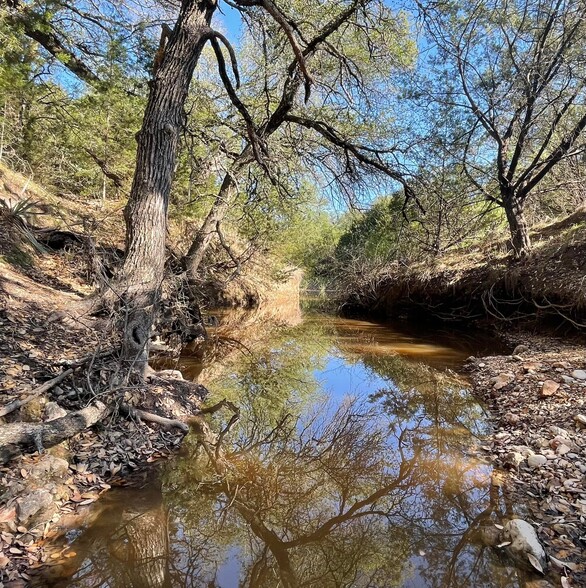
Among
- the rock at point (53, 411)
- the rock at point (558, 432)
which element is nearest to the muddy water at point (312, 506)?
the rock at point (558, 432)

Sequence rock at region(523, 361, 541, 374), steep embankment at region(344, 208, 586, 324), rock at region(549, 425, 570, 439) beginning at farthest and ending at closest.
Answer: steep embankment at region(344, 208, 586, 324), rock at region(523, 361, 541, 374), rock at region(549, 425, 570, 439)

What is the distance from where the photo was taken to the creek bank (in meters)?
2.54

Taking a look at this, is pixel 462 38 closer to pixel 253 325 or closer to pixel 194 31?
pixel 194 31

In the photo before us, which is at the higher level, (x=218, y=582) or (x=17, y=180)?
(x=17, y=180)

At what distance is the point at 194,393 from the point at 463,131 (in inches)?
352

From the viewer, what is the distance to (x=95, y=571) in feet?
7.36

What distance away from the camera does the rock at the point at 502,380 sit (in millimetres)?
5518

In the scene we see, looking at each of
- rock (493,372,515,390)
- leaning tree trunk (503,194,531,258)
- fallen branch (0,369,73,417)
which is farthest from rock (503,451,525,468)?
leaning tree trunk (503,194,531,258)

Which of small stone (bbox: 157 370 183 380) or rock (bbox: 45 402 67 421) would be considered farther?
small stone (bbox: 157 370 183 380)

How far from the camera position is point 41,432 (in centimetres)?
294

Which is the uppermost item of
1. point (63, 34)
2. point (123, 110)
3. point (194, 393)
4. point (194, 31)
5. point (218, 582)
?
point (63, 34)

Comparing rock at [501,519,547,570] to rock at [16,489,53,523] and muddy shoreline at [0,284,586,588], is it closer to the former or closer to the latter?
muddy shoreline at [0,284,586,588]

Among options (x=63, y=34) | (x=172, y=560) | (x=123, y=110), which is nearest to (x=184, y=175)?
(x=123, y=110)

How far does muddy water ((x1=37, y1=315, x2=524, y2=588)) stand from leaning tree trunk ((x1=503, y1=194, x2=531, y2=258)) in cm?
579
